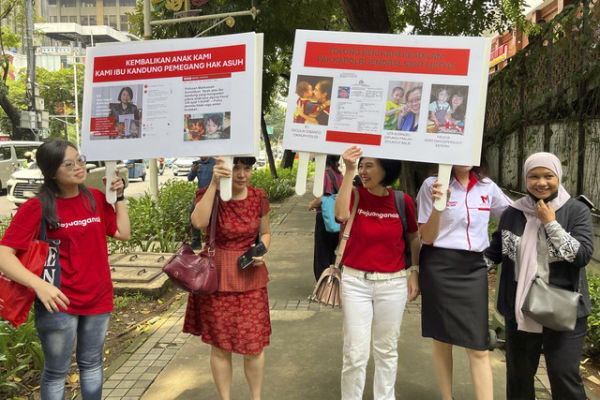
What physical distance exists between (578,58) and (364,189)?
4.35m

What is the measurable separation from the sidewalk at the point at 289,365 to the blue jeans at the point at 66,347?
2.73 ft

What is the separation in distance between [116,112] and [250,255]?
1141mm

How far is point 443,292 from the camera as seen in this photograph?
10.2 feet

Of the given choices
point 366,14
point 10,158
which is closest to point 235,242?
point 366,14

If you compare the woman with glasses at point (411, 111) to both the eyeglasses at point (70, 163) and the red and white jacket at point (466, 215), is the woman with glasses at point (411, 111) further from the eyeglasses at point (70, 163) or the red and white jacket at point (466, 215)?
the eyeglasses at point (70, 163)

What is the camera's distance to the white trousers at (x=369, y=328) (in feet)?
10.1

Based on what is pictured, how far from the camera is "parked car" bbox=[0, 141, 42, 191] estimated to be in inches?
726

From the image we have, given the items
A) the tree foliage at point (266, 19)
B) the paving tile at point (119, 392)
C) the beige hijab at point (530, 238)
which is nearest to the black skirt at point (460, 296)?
the beige hijab at point (530, 238)

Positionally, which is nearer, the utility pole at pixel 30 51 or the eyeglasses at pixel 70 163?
the eyeglasses at pixel 70 163

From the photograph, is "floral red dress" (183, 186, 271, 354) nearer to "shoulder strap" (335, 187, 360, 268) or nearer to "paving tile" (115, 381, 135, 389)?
"shoulder strap" (335, 187, 360, 268)

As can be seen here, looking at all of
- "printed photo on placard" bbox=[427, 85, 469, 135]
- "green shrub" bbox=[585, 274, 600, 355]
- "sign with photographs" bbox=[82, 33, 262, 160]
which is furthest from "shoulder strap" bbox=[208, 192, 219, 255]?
"green shrub" bbox=[585, 274, 600, 355]

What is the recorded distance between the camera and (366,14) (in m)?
8.23

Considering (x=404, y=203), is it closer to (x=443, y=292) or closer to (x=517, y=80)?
(x=443, y=292)

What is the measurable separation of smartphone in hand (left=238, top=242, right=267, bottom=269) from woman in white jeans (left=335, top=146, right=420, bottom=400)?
535 mm
